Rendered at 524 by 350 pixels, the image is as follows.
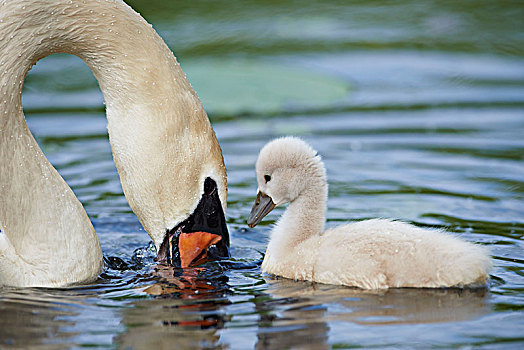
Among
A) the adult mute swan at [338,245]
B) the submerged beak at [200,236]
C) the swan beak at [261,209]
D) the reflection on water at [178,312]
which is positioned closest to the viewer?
the reflection on water at [178,312]

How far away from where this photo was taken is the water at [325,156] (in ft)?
14.9

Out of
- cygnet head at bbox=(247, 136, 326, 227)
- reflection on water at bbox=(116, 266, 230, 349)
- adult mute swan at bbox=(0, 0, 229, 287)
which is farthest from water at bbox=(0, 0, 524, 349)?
cygnet head at bbox=(247, 136, 326, 227)

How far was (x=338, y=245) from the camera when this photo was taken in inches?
209

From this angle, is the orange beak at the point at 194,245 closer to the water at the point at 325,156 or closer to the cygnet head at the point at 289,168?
the water at the point at 325,156

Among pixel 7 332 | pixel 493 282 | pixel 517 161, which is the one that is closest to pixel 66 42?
pixel 7 332

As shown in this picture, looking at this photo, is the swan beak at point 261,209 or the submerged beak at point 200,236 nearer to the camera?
the submerged beak at point 200,236

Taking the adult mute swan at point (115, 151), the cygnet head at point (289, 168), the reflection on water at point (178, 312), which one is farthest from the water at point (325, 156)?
the cygnet head at point (289, 168)

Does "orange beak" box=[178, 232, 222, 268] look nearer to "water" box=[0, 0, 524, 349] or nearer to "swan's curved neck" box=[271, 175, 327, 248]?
"water" box=[0, 0, 524, 349]

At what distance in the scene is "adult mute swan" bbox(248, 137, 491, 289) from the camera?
501 cm

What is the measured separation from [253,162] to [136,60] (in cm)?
314

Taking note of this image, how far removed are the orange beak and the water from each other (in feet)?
0.28

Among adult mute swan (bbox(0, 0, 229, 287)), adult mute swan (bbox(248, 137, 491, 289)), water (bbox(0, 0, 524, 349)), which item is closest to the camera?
water (bbox(0, 0, 524, 349))

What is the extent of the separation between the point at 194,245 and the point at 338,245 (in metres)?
0.86

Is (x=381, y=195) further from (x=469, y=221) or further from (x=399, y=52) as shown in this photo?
(x=399, y=52)
